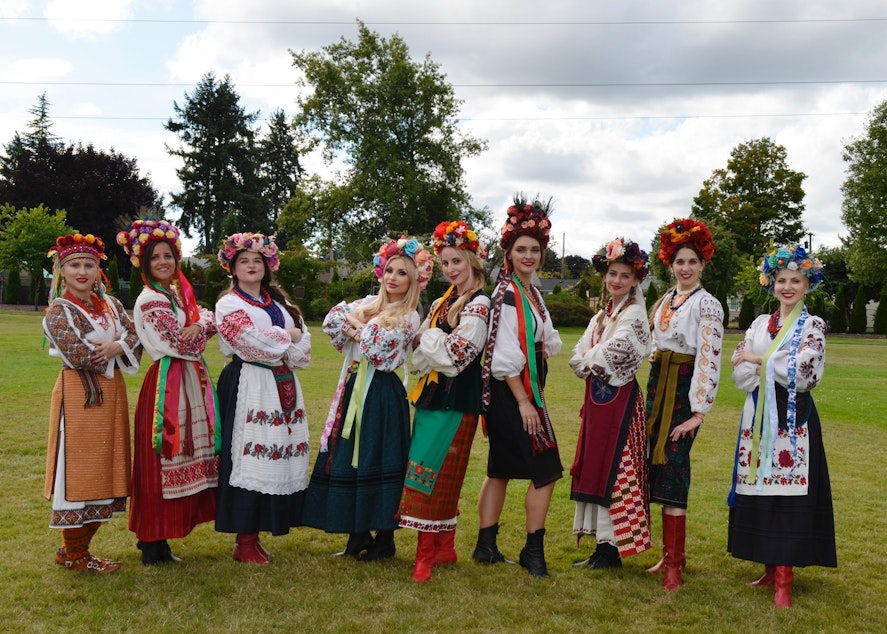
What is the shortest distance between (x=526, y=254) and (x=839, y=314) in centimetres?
3670

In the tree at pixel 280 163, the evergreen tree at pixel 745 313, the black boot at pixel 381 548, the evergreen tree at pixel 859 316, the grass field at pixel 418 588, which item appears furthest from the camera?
the tree at pixel 280 163

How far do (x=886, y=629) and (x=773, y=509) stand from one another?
70cm

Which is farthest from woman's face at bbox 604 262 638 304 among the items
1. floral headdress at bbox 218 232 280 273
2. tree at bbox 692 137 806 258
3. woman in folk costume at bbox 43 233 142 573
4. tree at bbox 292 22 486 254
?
tree at bbox 692 137 806 258

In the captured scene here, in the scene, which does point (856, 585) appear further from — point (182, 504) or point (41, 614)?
point (41, 614)

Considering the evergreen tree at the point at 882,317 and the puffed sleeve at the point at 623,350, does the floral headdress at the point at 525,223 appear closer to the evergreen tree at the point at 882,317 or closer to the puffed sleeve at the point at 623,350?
the puffed sleeve at the point at 623,350

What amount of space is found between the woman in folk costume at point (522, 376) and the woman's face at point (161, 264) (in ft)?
5.95

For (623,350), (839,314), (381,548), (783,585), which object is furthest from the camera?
(839,314)

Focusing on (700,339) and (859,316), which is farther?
(859,316)

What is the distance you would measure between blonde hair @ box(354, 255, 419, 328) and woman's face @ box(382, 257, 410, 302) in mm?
12

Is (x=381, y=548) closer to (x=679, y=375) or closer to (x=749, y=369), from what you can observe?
(x=679, y=375)

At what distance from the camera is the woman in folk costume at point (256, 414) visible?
13.9 feet

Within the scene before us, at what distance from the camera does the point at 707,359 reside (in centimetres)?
405

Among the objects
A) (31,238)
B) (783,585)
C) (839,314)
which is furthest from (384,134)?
(783,585)

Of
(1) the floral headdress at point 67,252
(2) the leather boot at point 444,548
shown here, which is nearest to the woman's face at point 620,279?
(2) the leather boot at point 444,548
